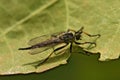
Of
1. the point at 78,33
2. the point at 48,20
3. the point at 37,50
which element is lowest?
the point at 37,50

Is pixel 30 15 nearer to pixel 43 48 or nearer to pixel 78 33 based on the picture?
pixel 43 48

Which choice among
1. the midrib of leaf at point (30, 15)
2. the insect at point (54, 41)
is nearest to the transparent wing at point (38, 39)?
the insect at point (54, 41)

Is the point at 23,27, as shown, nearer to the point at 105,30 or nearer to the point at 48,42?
the point at 48,42

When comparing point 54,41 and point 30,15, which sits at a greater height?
point 30,15

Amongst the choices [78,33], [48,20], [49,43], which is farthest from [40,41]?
[78,33]

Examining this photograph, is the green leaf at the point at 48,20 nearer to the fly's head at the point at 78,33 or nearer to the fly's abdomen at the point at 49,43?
the fly's head at the point at 78,33

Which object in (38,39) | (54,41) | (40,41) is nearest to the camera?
(38,39)

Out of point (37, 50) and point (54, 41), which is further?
point (54, 41)

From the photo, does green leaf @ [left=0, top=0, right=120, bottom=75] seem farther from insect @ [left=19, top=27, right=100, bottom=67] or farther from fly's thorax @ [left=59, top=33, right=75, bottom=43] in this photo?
fly's thorax @ [left=59, top=33, right=75, bottom=43]
